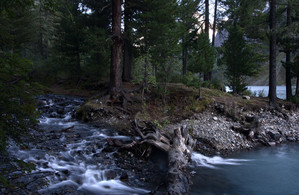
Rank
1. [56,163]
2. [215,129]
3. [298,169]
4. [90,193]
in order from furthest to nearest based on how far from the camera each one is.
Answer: [215,129]
[298,169]
[56,163]
[90,193]

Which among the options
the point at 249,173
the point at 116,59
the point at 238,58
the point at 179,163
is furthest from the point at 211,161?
the point at 238,58

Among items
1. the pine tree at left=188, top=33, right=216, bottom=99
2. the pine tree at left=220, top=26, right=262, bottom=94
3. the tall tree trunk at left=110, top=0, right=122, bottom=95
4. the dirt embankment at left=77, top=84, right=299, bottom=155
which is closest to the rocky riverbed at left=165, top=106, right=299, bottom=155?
the dirt embankment at left=77, top=84, right=299, bottom=155

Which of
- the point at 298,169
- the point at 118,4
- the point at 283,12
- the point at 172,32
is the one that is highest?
the point at 283,12

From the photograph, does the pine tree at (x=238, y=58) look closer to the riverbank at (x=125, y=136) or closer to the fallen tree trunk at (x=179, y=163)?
the riverbank at (x=125, y=136)

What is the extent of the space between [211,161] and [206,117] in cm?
391

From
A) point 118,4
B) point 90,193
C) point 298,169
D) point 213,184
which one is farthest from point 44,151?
point 298,169

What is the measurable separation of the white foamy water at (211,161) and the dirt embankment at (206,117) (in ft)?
1.53

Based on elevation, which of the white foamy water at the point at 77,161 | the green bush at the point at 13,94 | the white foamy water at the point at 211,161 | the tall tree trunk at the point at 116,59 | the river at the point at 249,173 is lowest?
the river at the point at 249,173

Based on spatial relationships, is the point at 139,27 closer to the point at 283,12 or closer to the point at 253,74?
the point at 253,74

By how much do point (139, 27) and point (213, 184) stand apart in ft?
32.7

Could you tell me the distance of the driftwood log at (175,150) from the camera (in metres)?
5.08

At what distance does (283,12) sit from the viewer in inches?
636

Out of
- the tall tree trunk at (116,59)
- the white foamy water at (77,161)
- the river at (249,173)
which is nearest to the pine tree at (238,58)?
the river at (249,173)

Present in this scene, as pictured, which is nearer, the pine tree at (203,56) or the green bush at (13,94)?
the green bush at (13,94)
